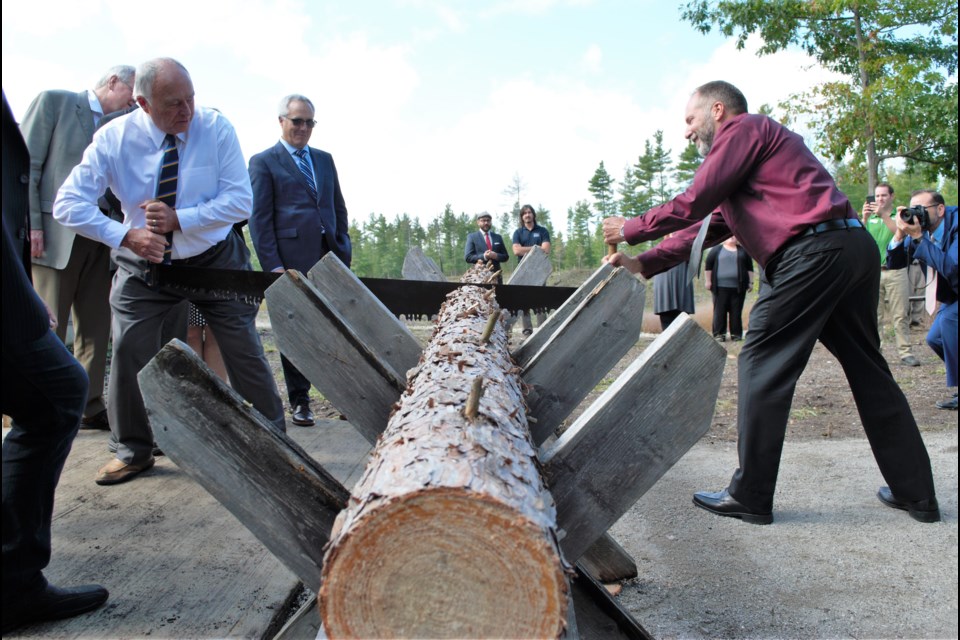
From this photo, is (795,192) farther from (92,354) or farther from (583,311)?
(92,354)

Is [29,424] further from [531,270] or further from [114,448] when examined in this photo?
[531,270]

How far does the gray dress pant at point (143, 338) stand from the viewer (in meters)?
3.41

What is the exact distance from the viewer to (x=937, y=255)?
4594mm

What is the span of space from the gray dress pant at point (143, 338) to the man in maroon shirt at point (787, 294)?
2.01m

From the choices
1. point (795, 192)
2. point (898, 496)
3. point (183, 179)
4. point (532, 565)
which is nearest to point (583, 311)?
point (795, 192)

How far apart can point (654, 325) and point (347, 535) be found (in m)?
13.4

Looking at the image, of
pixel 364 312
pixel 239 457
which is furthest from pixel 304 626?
pixel 364 312

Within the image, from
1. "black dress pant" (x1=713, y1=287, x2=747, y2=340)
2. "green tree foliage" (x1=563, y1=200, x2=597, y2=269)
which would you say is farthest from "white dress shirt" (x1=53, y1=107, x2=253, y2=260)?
"green tree foliage" (x1=563, y1=200, x2=597, y2=269)

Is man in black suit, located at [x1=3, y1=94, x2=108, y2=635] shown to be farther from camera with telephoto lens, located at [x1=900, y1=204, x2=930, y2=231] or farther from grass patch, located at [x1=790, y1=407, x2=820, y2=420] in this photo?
grass patch, located at [x1=790, y1=407, x2=820, y2=420]

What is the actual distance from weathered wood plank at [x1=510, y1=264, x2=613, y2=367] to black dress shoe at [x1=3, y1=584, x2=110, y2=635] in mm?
1749

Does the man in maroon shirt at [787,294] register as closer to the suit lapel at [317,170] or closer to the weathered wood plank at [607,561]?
the weathered wood plank at [607,561]

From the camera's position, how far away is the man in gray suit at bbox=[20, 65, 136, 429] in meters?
4.10

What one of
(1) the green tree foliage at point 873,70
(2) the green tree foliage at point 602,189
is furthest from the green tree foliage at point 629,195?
(1) the green tree foliage at point 873,70

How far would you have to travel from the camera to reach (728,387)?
22.8 ft
